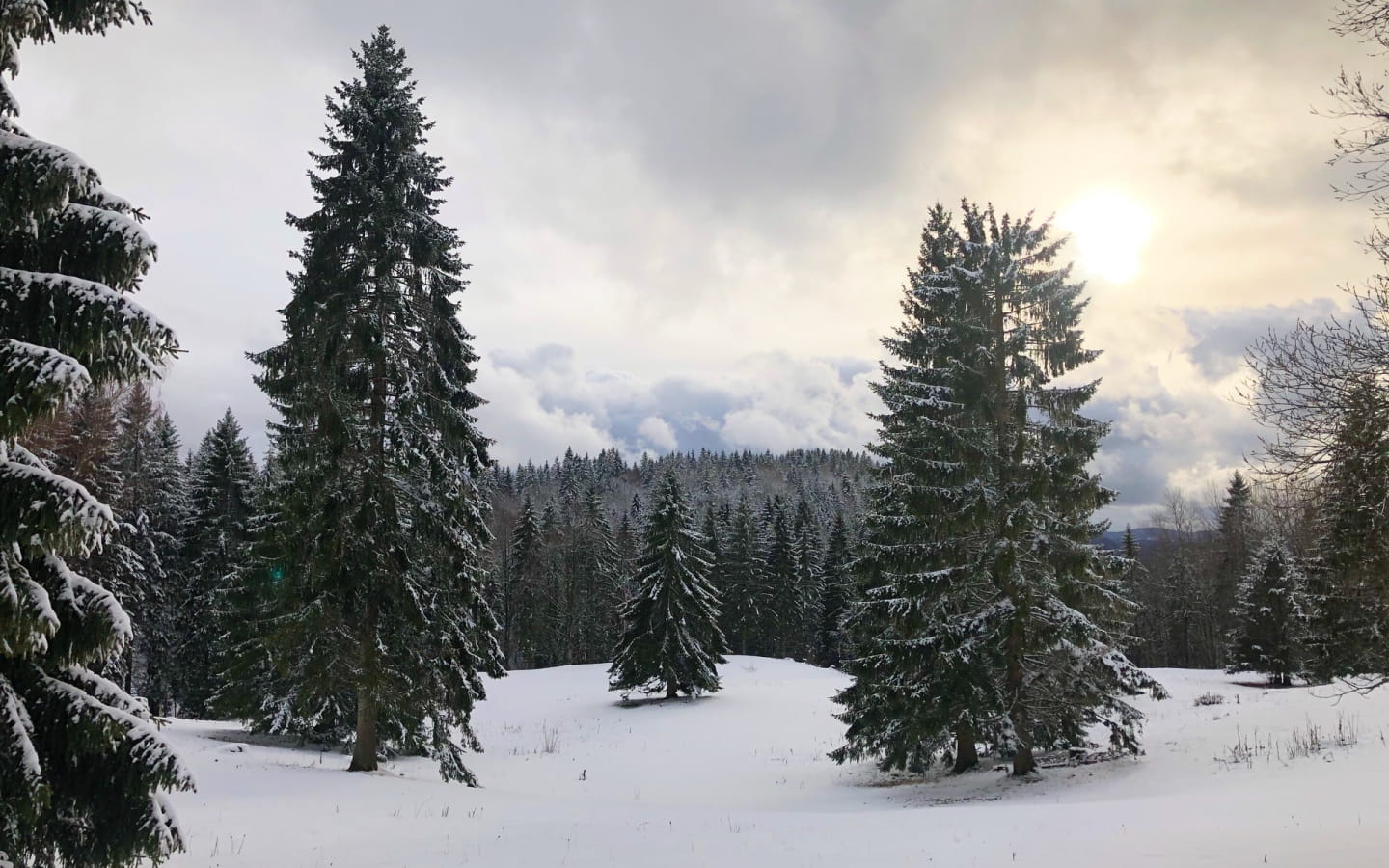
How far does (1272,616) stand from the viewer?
38344mm

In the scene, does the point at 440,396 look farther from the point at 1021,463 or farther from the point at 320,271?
the point at 1021,463

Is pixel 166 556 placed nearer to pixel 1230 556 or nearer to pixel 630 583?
pixel 630 583

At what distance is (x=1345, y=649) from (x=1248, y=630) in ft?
51.8

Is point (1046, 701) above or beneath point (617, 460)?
beneath

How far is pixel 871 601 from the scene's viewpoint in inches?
720

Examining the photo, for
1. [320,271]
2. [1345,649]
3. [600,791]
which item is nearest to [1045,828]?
[600,791]

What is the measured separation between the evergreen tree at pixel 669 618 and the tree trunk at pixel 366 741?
22.8 m

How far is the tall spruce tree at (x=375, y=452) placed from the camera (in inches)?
595

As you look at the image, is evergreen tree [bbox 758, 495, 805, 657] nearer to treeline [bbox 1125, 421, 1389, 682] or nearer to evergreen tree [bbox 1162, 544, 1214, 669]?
treeline [bbox 1125, 421, 1389, 682]

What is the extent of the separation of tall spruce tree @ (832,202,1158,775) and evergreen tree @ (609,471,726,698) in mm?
21334

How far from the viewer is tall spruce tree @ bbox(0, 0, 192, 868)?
199 inches

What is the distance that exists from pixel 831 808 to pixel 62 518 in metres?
14.9

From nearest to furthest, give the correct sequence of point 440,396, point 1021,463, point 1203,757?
1. point 1203,757
2. point 1021,463
3. point 440,396

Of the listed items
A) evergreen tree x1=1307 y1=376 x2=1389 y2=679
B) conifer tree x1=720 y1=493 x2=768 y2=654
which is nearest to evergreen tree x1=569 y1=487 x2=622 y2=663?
conifer tree x1=720 y1=493 x2=768 y2=654
